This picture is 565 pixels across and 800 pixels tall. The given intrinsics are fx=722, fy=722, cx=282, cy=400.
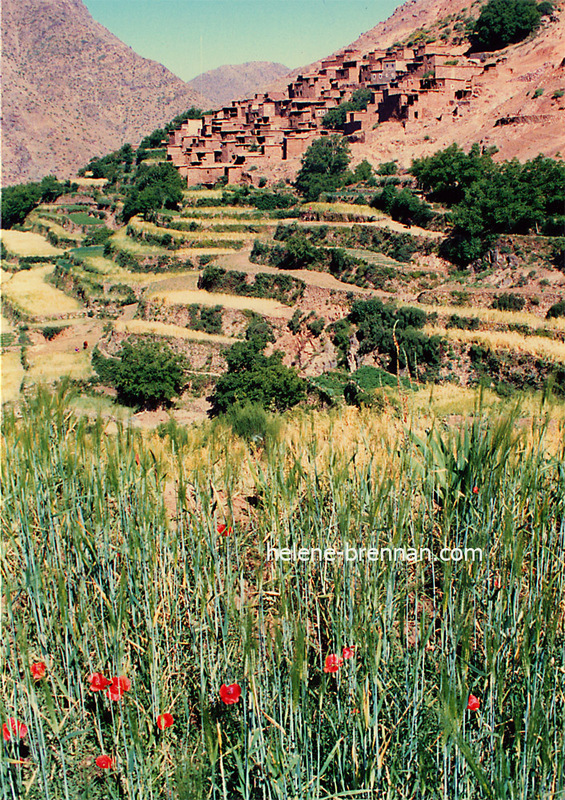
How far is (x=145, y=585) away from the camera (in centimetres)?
570

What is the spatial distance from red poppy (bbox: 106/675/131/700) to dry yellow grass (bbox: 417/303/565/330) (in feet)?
56.8

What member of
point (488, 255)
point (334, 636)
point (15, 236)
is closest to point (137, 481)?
point (334, 636)

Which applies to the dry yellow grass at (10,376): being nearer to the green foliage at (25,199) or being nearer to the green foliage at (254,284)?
the green foliage at (254,284)

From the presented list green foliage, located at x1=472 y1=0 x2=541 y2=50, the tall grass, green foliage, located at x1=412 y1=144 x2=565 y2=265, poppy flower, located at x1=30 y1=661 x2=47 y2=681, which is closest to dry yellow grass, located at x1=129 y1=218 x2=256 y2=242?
green foliage, located at x1=412 y1=144 x2=565 y2=265

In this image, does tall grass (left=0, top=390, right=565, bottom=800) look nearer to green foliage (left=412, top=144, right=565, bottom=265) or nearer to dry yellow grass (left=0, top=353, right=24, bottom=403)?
dry yellow grass (left=0, top=353, right=24, bottom=403)

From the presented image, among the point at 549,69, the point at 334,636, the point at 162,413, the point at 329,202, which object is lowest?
the point at 162,413

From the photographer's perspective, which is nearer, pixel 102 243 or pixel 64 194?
pixel 102 243

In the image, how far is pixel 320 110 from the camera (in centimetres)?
4575

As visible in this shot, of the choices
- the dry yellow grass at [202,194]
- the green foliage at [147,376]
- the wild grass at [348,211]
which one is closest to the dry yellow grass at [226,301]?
the green foliage at [147,376]

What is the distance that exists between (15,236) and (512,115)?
108 feet

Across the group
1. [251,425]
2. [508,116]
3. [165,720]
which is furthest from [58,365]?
[508,116]

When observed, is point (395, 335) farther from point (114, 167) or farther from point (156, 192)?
point (114, 167)

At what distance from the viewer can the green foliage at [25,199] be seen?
53031mm

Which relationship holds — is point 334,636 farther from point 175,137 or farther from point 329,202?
point 175,137
